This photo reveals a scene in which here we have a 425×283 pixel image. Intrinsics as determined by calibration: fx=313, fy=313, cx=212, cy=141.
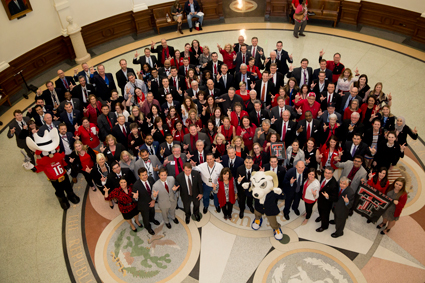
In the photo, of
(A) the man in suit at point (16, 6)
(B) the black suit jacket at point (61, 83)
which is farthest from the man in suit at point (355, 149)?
(A) the man in suit at point (16, 6)

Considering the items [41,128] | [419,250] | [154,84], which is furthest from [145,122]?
[419,250]

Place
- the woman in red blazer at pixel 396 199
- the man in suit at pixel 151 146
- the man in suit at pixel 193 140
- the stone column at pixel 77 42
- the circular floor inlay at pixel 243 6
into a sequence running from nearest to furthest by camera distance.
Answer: the woman in red blazer at pixel 396 199
the man in suit at pixel 151 146
the man in suit at pixel 193 140
the stone column at pixel 77 42
the circular floor inlay at pixel 243 6

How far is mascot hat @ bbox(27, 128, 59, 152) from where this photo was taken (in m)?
6.55

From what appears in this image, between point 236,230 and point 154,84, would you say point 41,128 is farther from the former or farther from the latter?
point 236,230

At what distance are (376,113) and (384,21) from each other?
7837mm

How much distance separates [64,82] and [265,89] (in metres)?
5.85

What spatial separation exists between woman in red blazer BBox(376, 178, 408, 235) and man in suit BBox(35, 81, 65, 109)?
850cm

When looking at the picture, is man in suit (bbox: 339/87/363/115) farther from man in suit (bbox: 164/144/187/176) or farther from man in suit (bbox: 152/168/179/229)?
man in suit (bbox: 152/168/179/229)

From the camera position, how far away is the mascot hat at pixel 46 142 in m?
6.55

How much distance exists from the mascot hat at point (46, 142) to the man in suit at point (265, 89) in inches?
202

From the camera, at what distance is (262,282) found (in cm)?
589

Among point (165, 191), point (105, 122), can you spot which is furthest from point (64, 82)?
point (165, 191)

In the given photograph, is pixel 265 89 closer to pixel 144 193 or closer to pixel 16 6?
pixel 144 193

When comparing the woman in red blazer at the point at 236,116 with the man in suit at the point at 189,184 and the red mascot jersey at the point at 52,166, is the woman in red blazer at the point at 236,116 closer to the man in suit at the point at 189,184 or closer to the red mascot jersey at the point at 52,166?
the man in suit at the point at 189,184
